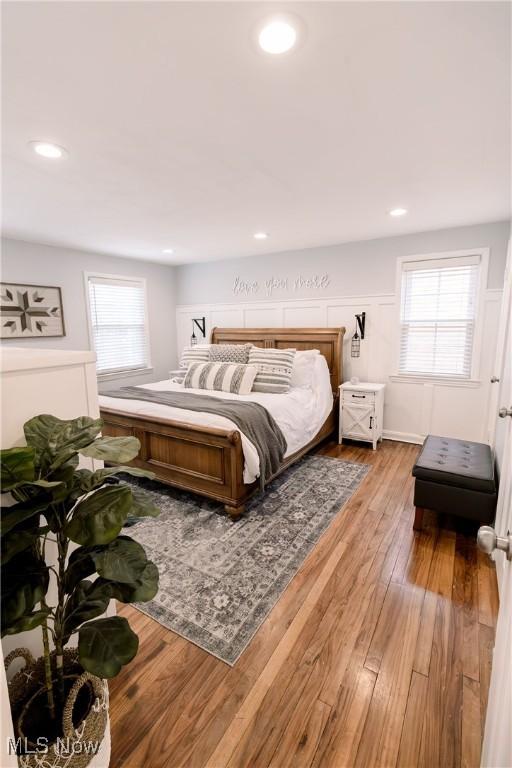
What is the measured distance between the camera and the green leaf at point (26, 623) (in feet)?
2.58

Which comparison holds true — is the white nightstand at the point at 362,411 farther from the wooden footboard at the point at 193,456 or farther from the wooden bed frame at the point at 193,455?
the wooden footboard at the point at 193,456

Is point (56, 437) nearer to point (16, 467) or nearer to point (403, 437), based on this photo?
point (16, 467)

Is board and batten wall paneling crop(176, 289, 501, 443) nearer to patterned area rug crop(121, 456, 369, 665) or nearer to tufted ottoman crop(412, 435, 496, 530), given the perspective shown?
patterned area rug crop(121, 456, 369, 665)

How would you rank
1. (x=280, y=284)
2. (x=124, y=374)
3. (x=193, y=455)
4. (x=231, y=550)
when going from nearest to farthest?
(x=231, y=550) < (x=193, y=455) < (x=280, y=284) < (x=124, y=374)

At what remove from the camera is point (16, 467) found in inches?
31.9

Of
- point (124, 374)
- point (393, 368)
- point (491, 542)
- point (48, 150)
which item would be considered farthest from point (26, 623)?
point (124, 374)

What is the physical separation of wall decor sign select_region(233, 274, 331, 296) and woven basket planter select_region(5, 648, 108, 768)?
13.7ft

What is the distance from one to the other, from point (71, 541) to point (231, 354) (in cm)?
334

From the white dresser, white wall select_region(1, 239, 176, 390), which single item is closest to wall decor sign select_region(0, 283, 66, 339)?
white wall select_region(1, 239, 176, 390)

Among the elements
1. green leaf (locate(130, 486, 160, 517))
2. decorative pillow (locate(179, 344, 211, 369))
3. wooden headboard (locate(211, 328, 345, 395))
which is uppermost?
wooden headboard (locate(211, 328, 345, 395))

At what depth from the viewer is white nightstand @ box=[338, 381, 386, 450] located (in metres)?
3.87

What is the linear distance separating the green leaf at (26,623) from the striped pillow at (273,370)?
115 inches

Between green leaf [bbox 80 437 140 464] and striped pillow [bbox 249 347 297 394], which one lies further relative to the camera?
striped pillow [bbox 249 347 297 394]

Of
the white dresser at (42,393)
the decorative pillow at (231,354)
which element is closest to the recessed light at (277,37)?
the white dresser at (42,393)
